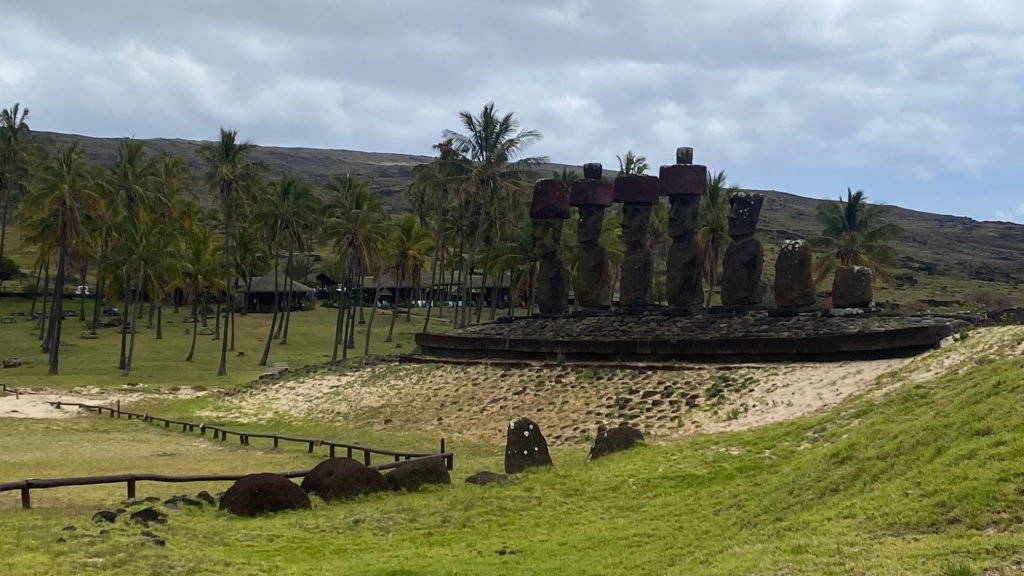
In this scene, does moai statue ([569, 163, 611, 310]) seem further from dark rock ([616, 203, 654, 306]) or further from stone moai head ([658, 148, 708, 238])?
stone moai head ([658, 148, 708, 238])

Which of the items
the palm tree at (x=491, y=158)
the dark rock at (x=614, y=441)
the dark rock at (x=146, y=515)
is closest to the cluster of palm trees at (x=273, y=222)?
the palm tree at (x=491, y=158)

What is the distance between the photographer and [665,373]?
25.3 meters

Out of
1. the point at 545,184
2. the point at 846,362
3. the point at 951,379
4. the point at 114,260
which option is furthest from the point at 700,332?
the point at 114,260

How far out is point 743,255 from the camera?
27953mm

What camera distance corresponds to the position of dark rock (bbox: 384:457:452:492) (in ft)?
53.4

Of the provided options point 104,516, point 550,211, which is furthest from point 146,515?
point 550,211

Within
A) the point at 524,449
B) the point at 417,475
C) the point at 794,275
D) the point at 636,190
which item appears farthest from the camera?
the point at 636,190

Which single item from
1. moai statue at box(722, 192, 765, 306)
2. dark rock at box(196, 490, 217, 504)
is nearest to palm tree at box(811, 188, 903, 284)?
moai statue at box(722, 192, 765, 306)

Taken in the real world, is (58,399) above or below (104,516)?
below

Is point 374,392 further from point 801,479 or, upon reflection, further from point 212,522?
point 801,479

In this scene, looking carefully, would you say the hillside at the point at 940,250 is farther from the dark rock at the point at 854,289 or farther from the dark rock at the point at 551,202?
the dark rock at the point at 854,289

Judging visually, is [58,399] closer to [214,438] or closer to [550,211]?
[214,438]

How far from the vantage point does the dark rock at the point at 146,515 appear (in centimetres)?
1267

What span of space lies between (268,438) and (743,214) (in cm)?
1406
